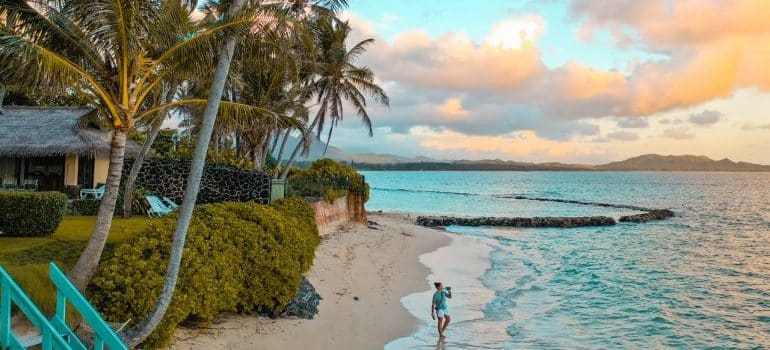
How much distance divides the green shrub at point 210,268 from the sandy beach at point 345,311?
1.55 ft

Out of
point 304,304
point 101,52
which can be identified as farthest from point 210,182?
point 101,52

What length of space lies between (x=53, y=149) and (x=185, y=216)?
44.1 ft

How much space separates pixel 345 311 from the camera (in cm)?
1197

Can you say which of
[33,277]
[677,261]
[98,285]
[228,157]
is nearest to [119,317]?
[98,285]

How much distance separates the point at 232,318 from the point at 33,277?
4.04 metres

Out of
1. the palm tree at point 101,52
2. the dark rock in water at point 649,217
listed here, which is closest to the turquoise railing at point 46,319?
the palm tree at point 101,52

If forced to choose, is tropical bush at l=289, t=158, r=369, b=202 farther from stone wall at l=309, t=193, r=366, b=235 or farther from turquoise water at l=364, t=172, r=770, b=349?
turquoise water at l=364, t=172, r=770, b=349

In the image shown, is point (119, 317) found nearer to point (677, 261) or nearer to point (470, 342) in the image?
Result: point (470, 342)

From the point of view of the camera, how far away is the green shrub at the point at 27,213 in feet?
35.5

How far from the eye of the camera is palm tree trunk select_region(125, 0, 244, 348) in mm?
7488

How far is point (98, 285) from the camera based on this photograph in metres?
7.70

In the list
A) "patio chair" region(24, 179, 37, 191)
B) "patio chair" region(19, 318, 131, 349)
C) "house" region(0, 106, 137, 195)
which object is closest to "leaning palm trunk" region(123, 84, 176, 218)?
"house" region(0, 106, 137, 195)

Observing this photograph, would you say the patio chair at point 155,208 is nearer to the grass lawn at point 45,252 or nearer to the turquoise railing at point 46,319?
the grass lawn at point 45,252

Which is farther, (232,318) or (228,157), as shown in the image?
(228,157)
